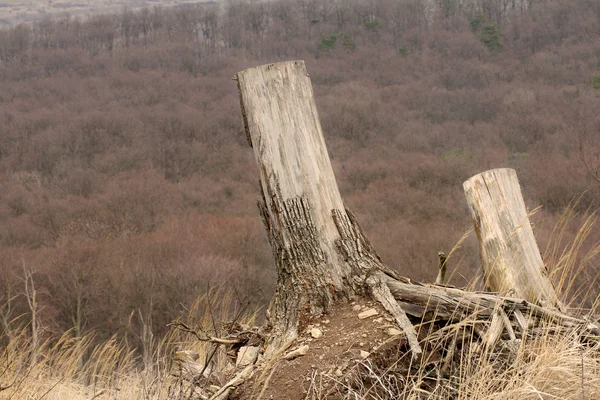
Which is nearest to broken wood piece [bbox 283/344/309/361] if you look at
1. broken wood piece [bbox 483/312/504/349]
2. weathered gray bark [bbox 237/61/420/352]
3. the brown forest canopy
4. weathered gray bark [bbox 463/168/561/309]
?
weathered gray bark [bbox 237/61/420/352]

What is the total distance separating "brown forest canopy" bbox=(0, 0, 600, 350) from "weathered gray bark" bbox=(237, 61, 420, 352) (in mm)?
12112

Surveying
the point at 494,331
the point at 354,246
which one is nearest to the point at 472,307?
the point at 494,331

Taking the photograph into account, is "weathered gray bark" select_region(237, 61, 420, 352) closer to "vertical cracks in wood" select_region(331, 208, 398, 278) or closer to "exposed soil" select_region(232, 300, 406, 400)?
"vertical cracks in wood" select_region(331, 208, 398, 278)

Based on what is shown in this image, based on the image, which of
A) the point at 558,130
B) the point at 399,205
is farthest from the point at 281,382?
the point at 558,130

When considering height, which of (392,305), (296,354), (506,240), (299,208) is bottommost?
(296,354)

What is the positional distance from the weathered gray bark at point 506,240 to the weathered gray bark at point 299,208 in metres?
0.57

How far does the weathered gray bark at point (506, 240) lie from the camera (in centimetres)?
318

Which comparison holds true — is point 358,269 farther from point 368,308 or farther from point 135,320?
point 135,320

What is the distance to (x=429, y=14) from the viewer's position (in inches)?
2665

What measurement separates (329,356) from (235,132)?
47827 mm

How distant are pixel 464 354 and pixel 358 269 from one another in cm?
58

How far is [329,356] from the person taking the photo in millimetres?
2590

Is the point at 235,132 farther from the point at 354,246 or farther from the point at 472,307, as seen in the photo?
the point at 472,307

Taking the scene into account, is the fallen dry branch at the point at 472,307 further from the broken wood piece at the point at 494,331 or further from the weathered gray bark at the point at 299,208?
the weathered gray bark at the point at 299,208
